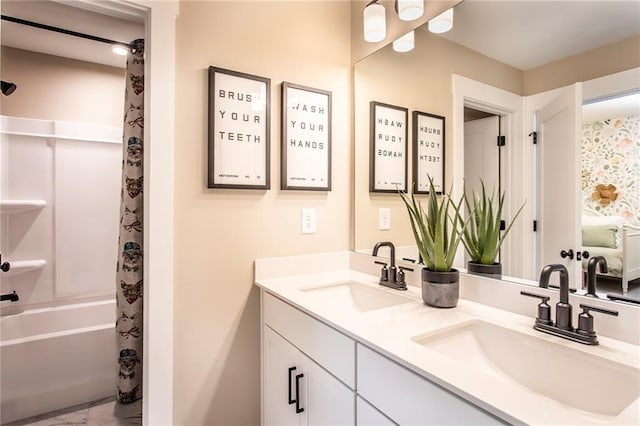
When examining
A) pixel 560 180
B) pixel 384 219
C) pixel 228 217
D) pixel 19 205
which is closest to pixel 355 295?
pixel 384 219

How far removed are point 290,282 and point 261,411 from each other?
0.61 metres

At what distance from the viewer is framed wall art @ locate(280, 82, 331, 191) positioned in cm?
156

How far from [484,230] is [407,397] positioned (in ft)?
2.22

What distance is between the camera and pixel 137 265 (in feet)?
5.88

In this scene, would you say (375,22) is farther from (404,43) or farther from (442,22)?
(442,22)

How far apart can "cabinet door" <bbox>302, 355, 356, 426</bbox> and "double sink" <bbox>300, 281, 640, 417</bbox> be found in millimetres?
220

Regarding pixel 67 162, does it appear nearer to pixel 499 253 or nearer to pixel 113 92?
pixel 113 92

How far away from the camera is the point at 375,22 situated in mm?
1551

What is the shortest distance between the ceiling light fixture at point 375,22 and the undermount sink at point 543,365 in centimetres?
134

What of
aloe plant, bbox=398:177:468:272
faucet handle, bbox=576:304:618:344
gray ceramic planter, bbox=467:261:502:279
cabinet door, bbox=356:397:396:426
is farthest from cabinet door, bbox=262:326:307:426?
faucet handle, bbox=576:304:618:344

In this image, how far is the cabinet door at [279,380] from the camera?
1.19m

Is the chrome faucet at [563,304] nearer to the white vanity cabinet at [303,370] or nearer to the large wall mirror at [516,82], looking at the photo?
the large wall mirror at [516,82]

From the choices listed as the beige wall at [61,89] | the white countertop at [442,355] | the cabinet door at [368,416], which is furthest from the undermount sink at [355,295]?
the beige wall at [61,89]

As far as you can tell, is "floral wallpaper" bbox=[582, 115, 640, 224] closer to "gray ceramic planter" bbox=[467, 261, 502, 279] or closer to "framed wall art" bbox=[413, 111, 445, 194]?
"gray ceramic planter" bbox=[467, 261, 502, 279]
